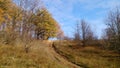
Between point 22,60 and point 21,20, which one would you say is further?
point 21,20

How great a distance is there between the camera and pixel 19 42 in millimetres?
24266

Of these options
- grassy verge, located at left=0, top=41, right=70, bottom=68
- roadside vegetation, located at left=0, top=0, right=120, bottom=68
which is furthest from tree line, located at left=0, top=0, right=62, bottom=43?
grassy verge, located at left=0, top=41, right=70, bottom=68

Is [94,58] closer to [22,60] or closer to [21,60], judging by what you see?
[22,60]

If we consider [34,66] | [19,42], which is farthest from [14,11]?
[34,66]

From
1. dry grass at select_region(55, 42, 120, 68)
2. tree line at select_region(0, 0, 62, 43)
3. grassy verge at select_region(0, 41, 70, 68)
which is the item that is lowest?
dry grass at select_region(55, 42, 120, 68)

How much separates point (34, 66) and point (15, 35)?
12.8m

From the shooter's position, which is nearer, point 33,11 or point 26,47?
point 26,47

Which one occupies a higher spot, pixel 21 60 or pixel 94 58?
pixel 21 60

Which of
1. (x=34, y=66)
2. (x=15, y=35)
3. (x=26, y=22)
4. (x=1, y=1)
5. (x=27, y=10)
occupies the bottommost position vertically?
(x=34, y=66)

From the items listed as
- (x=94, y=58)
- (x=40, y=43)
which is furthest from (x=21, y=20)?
(x=94, y=58)

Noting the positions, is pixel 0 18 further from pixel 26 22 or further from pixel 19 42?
pixel 19 42

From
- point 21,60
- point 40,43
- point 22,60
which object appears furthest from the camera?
point 40,43

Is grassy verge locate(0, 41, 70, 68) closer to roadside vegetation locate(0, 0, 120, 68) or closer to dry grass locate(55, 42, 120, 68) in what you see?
roadside vegetation locate(0, 0, 120, 68)

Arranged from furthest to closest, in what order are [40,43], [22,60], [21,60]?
[40,43] → [22,60] → [21,60]
